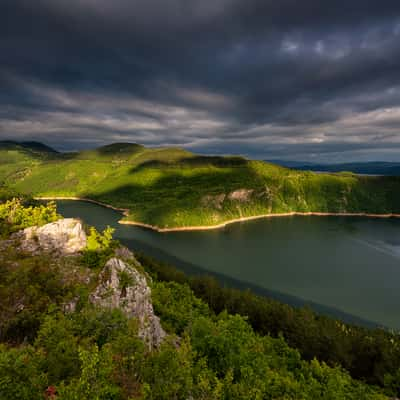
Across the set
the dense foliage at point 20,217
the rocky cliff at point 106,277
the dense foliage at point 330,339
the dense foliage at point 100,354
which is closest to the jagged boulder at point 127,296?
the rocky cliff at point 106,277

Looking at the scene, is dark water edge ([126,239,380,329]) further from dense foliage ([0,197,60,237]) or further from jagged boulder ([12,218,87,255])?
dense foliage ([0,197,60,237])

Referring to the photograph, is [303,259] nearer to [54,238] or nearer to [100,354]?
[54,238]

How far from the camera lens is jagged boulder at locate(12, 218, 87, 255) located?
26.8 metres

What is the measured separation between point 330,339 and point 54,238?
4242 cm

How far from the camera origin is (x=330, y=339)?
35.2 m

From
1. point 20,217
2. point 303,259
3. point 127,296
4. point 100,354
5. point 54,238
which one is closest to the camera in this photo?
point 100,354

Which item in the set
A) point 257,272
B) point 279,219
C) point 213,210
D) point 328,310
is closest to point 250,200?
point 279,219

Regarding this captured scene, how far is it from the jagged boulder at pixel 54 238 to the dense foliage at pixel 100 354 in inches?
73.7

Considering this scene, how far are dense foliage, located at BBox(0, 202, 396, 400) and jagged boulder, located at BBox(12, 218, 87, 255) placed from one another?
6.14 ft

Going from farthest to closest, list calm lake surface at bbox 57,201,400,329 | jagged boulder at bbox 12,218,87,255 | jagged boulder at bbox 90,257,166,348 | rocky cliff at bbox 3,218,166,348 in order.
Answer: calm lake surface at bbox 57,201,400,329 → jagged boulder at bbox 12,218,87,255 → rocky cliff at bbox 3,218,166,348 → jagged boulder at bbox 90,257,166,348

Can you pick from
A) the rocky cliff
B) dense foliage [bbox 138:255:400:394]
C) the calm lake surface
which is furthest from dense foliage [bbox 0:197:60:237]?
the calm lake surface

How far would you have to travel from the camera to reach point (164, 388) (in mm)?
8055

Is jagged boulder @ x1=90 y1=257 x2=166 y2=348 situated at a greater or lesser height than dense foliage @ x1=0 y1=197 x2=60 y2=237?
lesser

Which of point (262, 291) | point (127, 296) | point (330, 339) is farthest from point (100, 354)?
point (262, 291)
